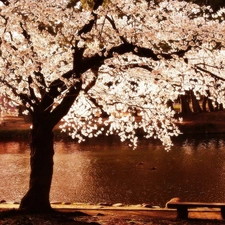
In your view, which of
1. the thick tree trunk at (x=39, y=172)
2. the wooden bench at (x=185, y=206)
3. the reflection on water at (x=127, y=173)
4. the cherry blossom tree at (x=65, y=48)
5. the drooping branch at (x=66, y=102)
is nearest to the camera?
the cherry blossom tree at (x=65, y=48)

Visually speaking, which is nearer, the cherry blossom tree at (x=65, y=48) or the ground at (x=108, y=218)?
the ground at (x=108, y=218)

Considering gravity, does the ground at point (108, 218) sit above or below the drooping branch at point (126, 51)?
Answer: below

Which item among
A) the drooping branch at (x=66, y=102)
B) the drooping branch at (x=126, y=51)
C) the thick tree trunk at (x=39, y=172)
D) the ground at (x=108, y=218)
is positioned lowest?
the ground at (x=108, y=218)

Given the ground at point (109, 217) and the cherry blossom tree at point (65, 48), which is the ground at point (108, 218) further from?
the cherry blossom tree at point (65, 48)

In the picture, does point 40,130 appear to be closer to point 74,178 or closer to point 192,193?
point 192,193

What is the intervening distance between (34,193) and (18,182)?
11446 mm

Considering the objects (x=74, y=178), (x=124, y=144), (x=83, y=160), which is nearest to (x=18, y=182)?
(x=74, y=178)

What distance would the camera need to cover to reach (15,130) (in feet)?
149

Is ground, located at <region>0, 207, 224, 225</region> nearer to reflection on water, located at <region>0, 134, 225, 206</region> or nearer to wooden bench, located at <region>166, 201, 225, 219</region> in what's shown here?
wooden bench, located at <region>166, 201, 225, 219</region>

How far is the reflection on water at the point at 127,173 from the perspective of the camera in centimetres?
1964

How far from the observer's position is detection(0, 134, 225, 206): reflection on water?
19.6 metres

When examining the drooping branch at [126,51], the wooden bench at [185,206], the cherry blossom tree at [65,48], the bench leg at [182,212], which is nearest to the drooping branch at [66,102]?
the cherry blossom tree at [65,48]

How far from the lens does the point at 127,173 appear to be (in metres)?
24.7

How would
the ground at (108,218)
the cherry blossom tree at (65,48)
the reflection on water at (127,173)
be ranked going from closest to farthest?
1. the ground at (108,218)
2. the cherry blossom tree at (65,48)
3. the reflection on water at (127,173)
